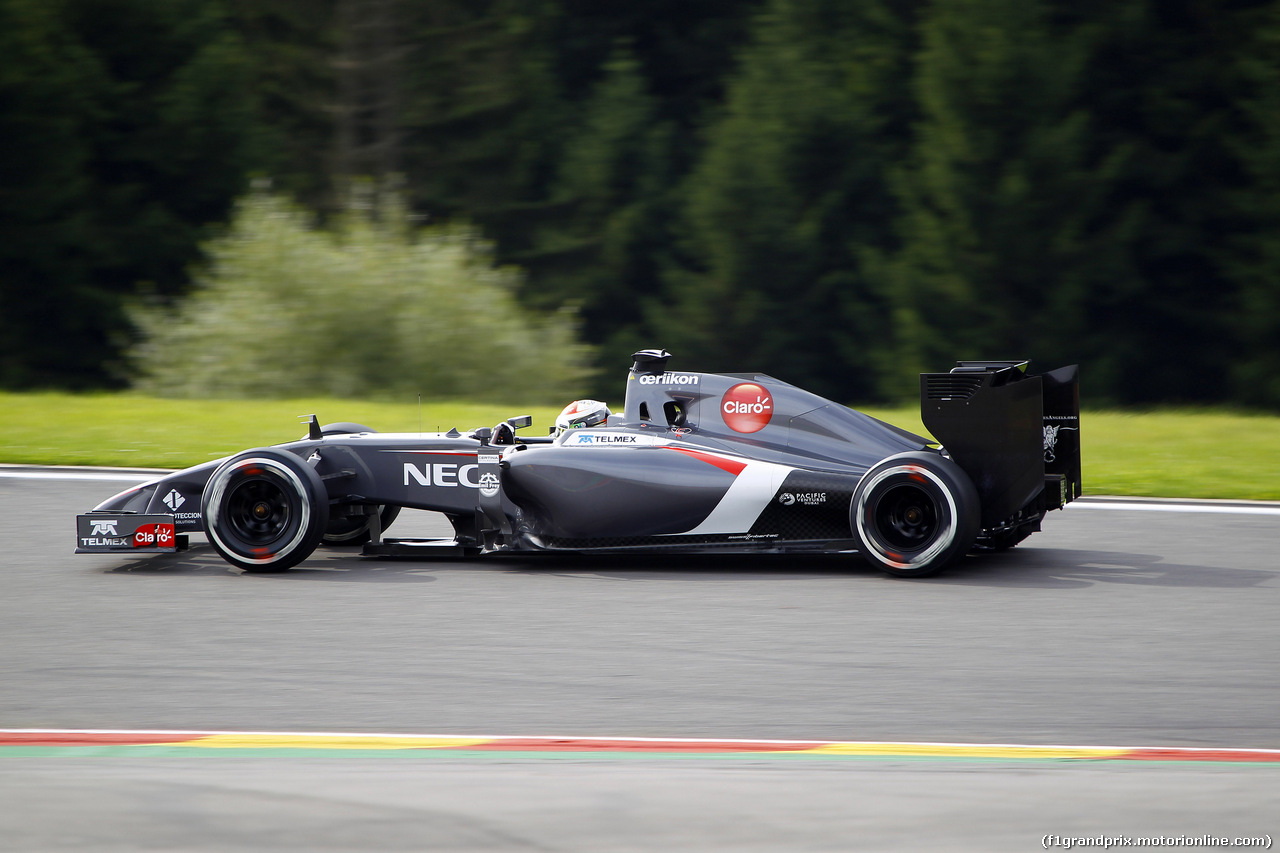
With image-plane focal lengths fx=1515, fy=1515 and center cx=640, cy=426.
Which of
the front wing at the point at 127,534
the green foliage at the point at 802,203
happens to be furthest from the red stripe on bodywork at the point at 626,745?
the green foliage at the point at 802,203

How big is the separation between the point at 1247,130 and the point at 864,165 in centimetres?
895

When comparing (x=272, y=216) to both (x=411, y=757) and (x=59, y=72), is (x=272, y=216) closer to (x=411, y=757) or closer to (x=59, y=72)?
(x=59, y=72)

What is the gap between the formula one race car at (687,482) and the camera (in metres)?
8.44

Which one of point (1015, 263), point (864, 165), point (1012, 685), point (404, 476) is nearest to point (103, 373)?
point (864, 165)

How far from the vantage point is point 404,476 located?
9.18 m

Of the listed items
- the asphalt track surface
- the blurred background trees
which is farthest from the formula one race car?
the blurred background trees

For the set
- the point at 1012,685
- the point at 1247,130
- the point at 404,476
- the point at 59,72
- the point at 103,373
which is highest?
the point at 59,72

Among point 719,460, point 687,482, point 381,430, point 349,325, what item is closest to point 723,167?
point 349,325

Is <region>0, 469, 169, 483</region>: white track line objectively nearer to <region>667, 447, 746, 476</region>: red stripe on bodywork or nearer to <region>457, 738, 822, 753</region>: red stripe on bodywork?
<region>667, 447, 746, 476</region>: red stripe on bodywork

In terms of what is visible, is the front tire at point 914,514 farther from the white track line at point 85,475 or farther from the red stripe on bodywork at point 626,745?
the white track line at point 85,475

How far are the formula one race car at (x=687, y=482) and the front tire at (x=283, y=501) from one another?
0.03 ft

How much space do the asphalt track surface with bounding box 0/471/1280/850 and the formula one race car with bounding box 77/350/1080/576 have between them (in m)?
0.24

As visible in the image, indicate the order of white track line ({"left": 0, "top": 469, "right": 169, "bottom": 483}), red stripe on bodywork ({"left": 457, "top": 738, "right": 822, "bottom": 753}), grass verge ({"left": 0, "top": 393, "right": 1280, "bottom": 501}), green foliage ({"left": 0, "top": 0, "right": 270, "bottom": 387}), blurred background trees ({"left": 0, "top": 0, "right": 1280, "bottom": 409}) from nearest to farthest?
red stripe on bodywork ({"left": 457, "top": 738, "right": 822, "bottom": 753}), white track line ({"left": 0, "top": 469, "right": 169, "bottom": 483}), grass verge ({"left": 0, "top": 393, "right": 1280, "bottom": 501}), blurred background trees ({"left": 0, "top": 0, "right": 1280, "bottom": 409}), green foliage ({"left": 0, "top": 0, "right": 270, "bottom": 387})

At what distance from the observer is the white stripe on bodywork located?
8.59m
